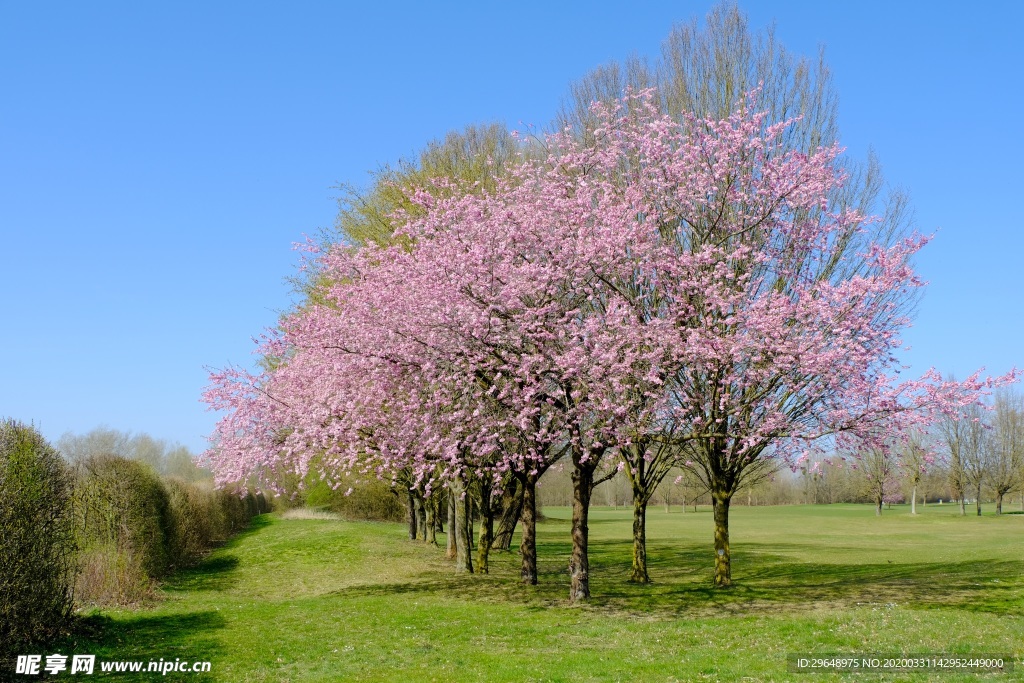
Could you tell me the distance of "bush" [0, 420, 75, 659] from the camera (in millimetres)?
13414

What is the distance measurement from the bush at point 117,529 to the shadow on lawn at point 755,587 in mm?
6260

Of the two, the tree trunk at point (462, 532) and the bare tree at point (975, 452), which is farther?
the bare tree at point (975, 452)

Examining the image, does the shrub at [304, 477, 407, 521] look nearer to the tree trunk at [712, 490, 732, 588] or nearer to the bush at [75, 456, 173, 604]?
the bush at [75, 456, 173, 604]

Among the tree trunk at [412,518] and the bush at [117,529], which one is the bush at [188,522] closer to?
the bush at [117,529]

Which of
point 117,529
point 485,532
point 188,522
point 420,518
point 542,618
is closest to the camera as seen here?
point 542,618

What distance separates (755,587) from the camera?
1021 inches

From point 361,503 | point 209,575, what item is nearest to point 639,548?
point 209,575

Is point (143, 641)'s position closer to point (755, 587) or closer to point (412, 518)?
point (755, 587)

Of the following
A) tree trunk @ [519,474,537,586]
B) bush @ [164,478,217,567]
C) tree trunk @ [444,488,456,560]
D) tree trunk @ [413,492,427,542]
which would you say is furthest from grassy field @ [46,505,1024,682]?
tree trunk @ [413,492,427,542]

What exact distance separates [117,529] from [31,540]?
996cm

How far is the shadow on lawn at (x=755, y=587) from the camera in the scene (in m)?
21.4

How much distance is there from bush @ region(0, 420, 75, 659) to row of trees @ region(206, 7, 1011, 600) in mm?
7396

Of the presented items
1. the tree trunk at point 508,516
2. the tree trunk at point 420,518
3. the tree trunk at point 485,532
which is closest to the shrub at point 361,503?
the tree trunk at point 420,518

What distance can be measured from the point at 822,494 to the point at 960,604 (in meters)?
124
